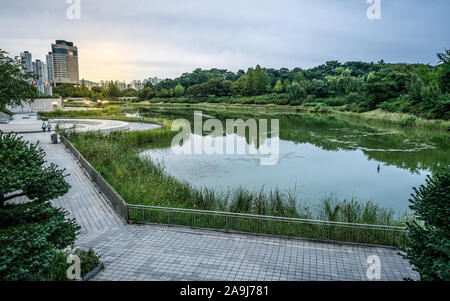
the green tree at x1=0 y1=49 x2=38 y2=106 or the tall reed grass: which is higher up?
the green tree at x1=0 y1=49 x2=38 y2=106

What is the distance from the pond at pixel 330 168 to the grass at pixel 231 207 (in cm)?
171

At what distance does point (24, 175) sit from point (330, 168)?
18.1 meters

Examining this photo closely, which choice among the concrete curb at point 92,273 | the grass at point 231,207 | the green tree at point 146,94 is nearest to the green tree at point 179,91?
the green tree at point 146,94

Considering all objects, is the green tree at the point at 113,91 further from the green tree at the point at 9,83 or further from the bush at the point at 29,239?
the bush at the point at 29,239

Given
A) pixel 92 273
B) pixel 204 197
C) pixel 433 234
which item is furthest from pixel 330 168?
pixel 92 273

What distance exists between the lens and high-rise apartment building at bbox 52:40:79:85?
16964cm

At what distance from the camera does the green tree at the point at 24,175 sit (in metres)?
4.89

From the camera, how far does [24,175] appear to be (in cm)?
507

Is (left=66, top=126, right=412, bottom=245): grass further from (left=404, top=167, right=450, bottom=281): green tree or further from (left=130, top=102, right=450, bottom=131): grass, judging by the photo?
(left=130, top=102, right=450, bottom=131): grass

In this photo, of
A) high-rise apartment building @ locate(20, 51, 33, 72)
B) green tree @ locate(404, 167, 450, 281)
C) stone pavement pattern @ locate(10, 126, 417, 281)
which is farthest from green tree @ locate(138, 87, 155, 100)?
green tree @ locate(404, 167, 450, 281)

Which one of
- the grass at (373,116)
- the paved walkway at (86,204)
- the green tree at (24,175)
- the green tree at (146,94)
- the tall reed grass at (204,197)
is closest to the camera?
the green tree at (24,175)

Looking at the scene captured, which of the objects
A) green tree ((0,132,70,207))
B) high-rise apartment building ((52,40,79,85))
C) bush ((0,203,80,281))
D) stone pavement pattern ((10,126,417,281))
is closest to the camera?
bush ((0,203,80,281))

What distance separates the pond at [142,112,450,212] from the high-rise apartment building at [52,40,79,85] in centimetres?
17095

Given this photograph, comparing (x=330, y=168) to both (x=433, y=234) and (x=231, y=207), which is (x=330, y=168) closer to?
(x=231, y=207)
